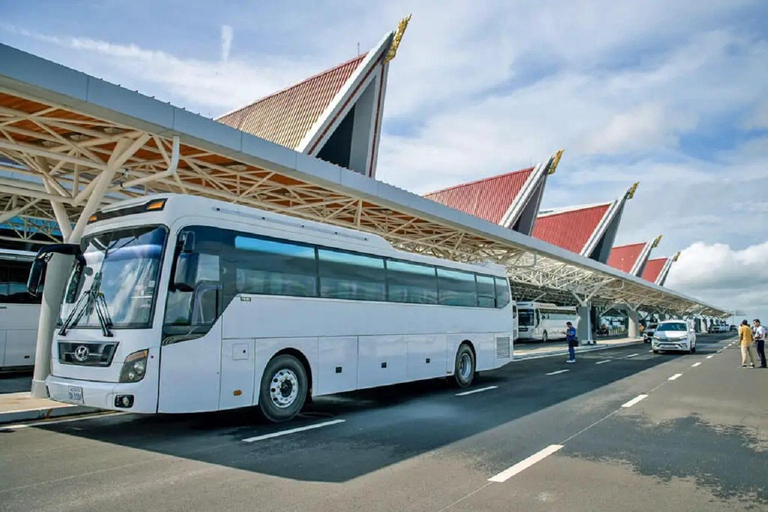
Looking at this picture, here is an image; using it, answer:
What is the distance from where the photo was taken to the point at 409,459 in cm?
636

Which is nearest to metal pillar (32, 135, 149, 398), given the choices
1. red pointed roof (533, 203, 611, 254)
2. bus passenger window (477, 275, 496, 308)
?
bus passenger window (477, 275, 496, 308)

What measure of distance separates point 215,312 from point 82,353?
5.93ft

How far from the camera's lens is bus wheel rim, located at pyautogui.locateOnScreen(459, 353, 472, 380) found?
1393 cm

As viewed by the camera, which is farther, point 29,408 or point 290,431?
point 29,408

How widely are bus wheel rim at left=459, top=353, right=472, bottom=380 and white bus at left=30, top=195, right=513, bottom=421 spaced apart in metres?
3.00

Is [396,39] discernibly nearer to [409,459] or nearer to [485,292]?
[485,292]

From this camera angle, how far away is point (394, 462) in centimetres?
621

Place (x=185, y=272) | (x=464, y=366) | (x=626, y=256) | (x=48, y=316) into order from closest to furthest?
(x=185, y=272) < (x=48, y=316) < (x=464, y=366) < (x=626, y=256)

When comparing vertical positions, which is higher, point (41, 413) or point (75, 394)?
point (75, 394)

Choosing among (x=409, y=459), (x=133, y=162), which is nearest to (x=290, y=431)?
(x=409, y=459)

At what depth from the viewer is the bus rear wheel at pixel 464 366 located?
1375 cm

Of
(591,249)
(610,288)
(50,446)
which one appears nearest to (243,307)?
(50,446)

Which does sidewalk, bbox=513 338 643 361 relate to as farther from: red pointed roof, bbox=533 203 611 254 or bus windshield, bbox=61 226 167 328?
bus windshield, bbox=61 226 167 328

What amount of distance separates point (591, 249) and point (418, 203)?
39046 mm
